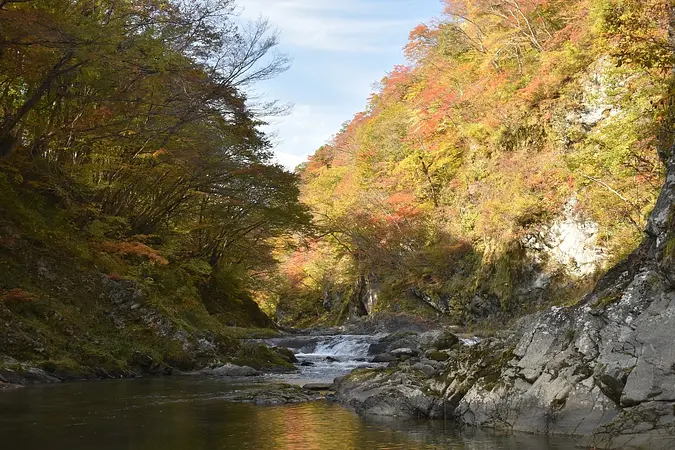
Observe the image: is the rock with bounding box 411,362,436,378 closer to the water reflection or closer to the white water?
the water reflection

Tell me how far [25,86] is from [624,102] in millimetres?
14607

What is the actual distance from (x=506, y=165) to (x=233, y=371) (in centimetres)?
1471

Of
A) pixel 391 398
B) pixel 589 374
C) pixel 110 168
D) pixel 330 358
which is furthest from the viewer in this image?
pixel 330 358

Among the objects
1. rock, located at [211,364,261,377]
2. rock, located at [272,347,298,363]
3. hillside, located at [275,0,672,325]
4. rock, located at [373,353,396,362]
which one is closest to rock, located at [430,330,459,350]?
rock, located at [373,353,396,362]

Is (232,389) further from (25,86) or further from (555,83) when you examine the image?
(555,83)

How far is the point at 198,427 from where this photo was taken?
675 cm

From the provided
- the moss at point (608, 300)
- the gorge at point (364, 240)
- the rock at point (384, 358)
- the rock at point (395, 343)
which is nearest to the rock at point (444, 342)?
the gorge at point (364, 240)

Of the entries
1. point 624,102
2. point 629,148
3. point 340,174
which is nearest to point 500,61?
point 624,102

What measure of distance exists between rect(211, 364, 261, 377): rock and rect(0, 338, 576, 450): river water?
300cm

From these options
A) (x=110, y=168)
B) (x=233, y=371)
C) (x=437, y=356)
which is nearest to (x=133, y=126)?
(x=110, y=168)

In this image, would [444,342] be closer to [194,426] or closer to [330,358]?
[330,358]

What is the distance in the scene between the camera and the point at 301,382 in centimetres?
1141

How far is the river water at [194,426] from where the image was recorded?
5.81 metres

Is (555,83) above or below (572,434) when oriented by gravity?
above
